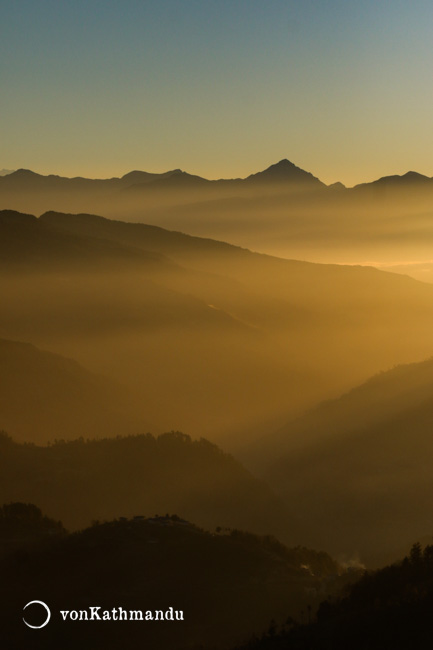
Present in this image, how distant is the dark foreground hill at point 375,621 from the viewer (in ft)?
109

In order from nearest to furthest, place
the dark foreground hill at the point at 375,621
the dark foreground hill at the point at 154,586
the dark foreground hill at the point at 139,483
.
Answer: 1. the dark foreground hill at the point at 375,621
2. the dark foreground hill at the point at 154,586
3. the dark foreground hill at the point at 139,483

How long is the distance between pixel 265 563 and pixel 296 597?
8597mm

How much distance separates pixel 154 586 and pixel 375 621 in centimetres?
2194

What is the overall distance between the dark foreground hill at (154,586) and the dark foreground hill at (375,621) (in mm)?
5845

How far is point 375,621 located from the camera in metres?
34.7

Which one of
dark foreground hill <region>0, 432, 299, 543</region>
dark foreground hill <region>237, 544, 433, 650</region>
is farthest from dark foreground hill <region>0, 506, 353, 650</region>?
dark foreground hill <region>0, 432, 299, 543</region>

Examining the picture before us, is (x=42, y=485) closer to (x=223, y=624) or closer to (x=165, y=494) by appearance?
(x=165, y=494)

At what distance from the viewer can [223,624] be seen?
46781 mm

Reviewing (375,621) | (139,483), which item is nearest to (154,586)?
(375,621)

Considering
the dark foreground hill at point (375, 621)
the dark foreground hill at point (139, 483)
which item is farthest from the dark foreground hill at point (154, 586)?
the dark foreground hill at point (139, 483)

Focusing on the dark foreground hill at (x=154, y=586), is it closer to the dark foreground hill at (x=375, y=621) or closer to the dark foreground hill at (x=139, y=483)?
the dark foreground hill at (x=375, y=621)

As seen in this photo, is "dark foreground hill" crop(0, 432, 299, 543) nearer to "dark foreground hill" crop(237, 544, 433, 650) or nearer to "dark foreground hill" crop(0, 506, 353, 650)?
"dark foreground hill" crop(0, 506, 353, 650)

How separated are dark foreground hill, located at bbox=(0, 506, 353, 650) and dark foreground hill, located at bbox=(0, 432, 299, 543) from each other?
210ft

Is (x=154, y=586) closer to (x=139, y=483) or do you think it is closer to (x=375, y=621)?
(x=375, y=621)
